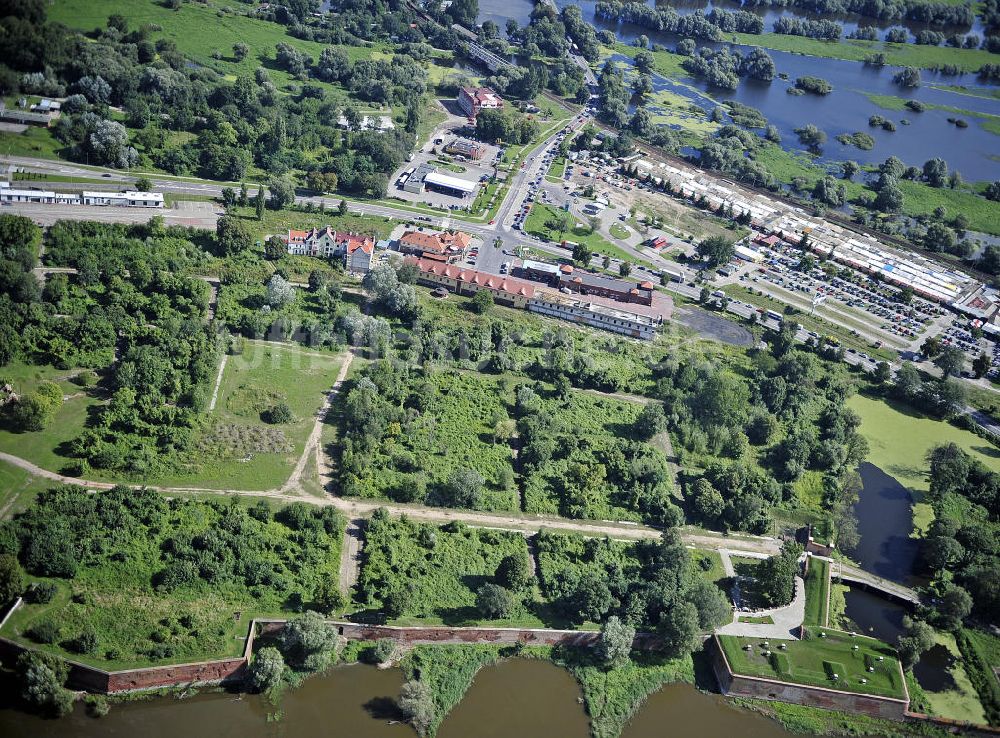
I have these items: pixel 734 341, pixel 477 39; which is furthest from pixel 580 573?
→ pixel 477 39

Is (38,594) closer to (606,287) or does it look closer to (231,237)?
(231,237)

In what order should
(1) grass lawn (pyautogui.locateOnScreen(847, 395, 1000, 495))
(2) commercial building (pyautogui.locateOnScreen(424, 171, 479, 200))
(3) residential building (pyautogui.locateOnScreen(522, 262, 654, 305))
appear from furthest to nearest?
(2) commercial building (pyautogui.locateOnScreen(424, 171, 479, 200))
(3) residential building (pyautogui.locateOnScreen(522, 262, 654, 305))
(1) grass lawn (pyautogui.locateOnScreen(847, 395, 1000, 495))

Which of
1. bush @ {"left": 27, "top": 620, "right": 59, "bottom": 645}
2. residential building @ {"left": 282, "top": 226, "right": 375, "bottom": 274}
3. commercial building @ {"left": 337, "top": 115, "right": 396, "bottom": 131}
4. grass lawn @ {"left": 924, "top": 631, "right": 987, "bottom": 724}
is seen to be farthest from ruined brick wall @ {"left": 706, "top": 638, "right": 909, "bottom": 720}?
commercial building @ {"left": 337, "top": 115, "right": 396, "bottom": 131}

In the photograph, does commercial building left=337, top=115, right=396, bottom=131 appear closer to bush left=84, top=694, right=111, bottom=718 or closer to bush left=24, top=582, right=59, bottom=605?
bush left=24, top=582, right=59, bottom=605

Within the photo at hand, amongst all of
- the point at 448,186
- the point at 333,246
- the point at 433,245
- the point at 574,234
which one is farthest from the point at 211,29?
the point at 574,234

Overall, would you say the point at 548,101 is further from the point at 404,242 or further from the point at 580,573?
the point at 580,573

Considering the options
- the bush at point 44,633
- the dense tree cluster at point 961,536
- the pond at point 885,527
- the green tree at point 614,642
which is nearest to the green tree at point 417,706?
the green tree at point 614,642
